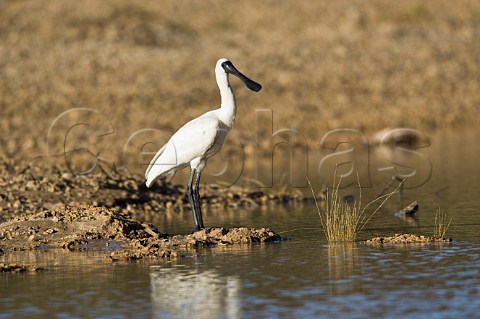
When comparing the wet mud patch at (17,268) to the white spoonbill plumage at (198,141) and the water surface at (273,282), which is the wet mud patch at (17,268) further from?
the white spoonbill plumage at (198,141)

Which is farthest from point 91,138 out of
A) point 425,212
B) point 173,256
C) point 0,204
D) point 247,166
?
point 173,256

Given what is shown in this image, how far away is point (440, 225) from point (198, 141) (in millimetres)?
3403

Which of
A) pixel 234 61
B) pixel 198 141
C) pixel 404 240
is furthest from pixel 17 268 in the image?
pixel 234 61

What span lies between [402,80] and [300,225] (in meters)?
23.2

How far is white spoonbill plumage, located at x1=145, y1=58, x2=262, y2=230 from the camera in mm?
14945

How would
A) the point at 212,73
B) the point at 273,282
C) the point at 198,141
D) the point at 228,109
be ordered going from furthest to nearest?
the point at 212,73 < the point at 228,109 < the point at 198,141 < the point at 273,282

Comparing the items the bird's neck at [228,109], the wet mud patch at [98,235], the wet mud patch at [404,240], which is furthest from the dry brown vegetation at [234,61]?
the wet mud patch at [404,240]

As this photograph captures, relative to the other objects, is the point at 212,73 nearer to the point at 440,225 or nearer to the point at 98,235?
the point at 98,235

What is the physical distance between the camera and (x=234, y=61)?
39031 mm

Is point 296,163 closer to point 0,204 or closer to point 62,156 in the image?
point 62,156

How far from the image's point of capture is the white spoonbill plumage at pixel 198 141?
49.0ft

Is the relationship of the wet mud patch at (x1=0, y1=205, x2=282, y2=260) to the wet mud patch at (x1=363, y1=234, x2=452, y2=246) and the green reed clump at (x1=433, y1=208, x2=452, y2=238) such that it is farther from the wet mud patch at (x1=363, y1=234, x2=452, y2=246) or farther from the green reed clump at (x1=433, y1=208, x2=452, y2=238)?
the green reed clump at (x1=433, y1=208, x2=452, y2=238)

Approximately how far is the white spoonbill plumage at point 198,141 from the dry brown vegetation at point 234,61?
11643mm

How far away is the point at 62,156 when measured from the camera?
2714cm
